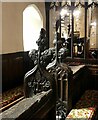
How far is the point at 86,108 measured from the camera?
4.11 m

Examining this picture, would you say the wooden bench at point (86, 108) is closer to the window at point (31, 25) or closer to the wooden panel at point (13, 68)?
the wooden panel at point (13, 68)

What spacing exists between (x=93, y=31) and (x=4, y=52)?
4098 mm

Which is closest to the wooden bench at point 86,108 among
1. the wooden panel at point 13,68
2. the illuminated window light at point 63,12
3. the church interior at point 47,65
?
the church interior at point 47,65

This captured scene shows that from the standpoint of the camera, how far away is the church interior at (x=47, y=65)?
1.89 metres

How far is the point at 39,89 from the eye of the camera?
6.73ft

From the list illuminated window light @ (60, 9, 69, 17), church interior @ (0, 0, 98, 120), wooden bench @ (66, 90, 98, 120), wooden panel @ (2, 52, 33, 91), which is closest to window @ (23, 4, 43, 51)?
church interior @ (0, 0, 98, 120)

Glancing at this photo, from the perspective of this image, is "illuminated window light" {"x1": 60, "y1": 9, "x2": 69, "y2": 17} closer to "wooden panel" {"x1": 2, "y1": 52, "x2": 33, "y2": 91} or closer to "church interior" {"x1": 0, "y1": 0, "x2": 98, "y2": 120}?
"church interior" {"x1": 0, "y1": 0, "x2": 98, "y2": 120}

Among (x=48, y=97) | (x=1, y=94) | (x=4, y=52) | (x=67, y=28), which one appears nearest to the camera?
(x=48, y=97)

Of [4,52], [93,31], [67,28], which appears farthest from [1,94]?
[93,31]

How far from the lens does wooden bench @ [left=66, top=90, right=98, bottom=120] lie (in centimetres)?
355

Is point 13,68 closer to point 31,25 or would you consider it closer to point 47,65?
point 31,25

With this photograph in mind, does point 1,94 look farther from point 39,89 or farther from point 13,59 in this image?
point 39,89

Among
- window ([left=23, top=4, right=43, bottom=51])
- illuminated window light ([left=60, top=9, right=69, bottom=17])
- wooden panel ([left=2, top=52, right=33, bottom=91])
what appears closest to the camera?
wooden panel ([left=2, top=52, right=33, bottom=91])

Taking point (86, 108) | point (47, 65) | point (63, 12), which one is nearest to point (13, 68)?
point (86, 108)
